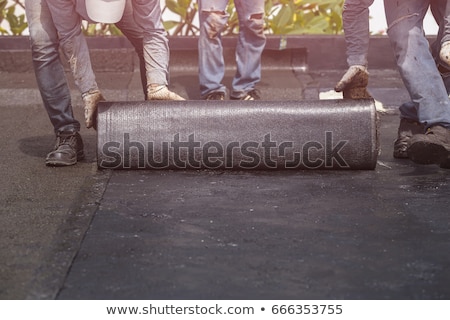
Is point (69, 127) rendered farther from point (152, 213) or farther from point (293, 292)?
point (293, 292)

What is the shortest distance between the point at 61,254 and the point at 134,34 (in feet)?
6.68

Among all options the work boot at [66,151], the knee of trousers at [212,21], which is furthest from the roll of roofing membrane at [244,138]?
the knee of trousers at [212,21]

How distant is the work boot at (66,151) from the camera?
561cm

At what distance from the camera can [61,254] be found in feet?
13.0

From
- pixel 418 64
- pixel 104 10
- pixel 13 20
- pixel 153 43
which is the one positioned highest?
pixel 104 10

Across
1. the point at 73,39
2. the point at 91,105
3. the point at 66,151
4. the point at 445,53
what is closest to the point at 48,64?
the point at 73,39

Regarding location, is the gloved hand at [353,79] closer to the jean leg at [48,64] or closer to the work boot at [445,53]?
the work boot at [445,53]

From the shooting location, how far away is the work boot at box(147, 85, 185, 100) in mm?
5652

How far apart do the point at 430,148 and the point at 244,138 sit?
96 centimetres

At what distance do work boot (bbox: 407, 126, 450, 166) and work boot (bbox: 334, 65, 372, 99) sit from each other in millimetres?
482

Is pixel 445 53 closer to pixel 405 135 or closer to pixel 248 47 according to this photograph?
pixel 405 135

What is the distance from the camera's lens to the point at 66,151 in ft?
18.5

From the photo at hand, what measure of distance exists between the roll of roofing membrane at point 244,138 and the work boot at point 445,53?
1.59ft

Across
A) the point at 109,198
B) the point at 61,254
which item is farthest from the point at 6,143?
the point at 61,254
